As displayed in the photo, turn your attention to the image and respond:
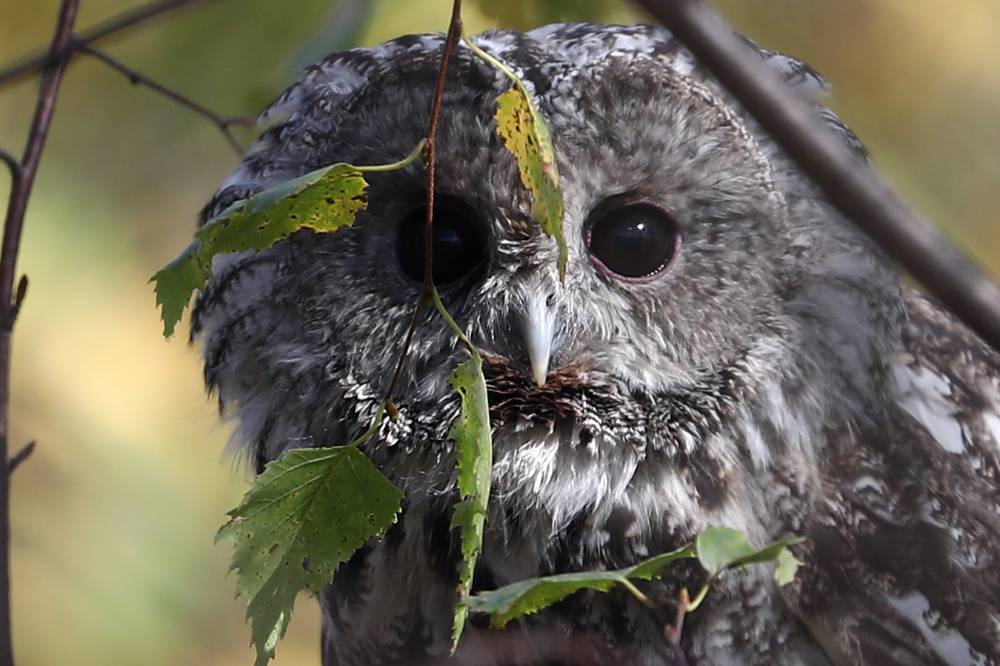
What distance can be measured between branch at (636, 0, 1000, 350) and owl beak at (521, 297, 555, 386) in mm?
1262

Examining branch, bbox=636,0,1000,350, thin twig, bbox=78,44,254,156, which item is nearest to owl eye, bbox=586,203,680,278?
thin twig, bbox=78,44,254,156

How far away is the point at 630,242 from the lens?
2.33m

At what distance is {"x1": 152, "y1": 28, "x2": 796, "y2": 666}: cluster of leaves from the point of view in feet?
4.79

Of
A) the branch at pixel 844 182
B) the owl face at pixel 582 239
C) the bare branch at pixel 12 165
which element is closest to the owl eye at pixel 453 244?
the owl face at pixel 582 239

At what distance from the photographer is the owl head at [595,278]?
2.26m

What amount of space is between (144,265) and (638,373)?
2688 millimetres

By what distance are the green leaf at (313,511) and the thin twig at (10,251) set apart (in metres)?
0.29

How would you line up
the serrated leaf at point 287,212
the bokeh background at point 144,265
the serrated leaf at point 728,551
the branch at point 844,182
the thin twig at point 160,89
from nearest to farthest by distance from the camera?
1. the branch at point 844,182
2. the serrated leaf at point 728,551
3. the serrated leaf at point 287,212
4. the thin twig at point 160,89
5. the bokeh background at point 144,265

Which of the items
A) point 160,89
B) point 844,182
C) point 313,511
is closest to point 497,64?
point 313,511

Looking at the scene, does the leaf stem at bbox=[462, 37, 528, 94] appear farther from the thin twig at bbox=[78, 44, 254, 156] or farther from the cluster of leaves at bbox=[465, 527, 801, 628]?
the thin twig at bbox=[78, 44, 254, 156]

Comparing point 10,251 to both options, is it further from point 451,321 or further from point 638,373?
point 638,373

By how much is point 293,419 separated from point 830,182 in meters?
1.78

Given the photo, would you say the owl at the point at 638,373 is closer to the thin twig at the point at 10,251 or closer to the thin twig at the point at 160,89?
the thin twig at the point at 160,89

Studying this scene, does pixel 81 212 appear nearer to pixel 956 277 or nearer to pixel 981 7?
pixel 981 7
